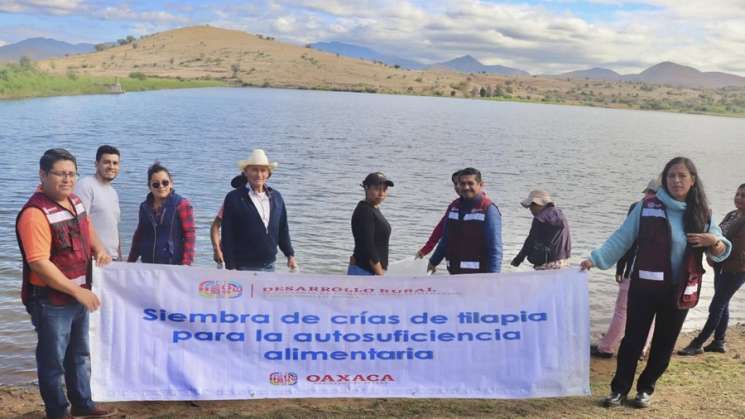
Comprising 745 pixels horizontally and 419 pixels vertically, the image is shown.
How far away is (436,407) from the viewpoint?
5828mm

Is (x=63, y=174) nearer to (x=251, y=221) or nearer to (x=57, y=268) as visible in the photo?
(x=57, y=268)

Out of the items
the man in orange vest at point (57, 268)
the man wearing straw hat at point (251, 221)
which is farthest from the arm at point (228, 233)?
the man in orange vest at point (57, 268)

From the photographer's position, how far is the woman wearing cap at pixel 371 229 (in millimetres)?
6344

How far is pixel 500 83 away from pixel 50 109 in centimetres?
14360

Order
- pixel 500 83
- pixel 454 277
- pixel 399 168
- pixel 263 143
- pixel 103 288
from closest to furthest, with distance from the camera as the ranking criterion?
pixel 103 288 → pixel 454 277 → pixel 399 168 → pixel 263 143 → pixel 500 83

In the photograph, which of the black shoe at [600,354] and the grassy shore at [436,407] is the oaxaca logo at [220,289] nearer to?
the grassy shore at [436,407]

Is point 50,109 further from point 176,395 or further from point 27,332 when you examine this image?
point 176,395

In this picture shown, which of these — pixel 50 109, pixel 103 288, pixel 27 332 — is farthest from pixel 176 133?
pixel 103 288

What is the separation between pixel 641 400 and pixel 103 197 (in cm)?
532

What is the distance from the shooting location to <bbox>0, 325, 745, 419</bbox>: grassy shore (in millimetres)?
5656

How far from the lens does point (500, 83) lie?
178m

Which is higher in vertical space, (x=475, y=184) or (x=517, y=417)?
(x=475, y=184)

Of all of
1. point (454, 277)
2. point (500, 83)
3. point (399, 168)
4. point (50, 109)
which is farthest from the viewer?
point (500, 83)

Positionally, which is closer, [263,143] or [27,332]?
[27,332]
